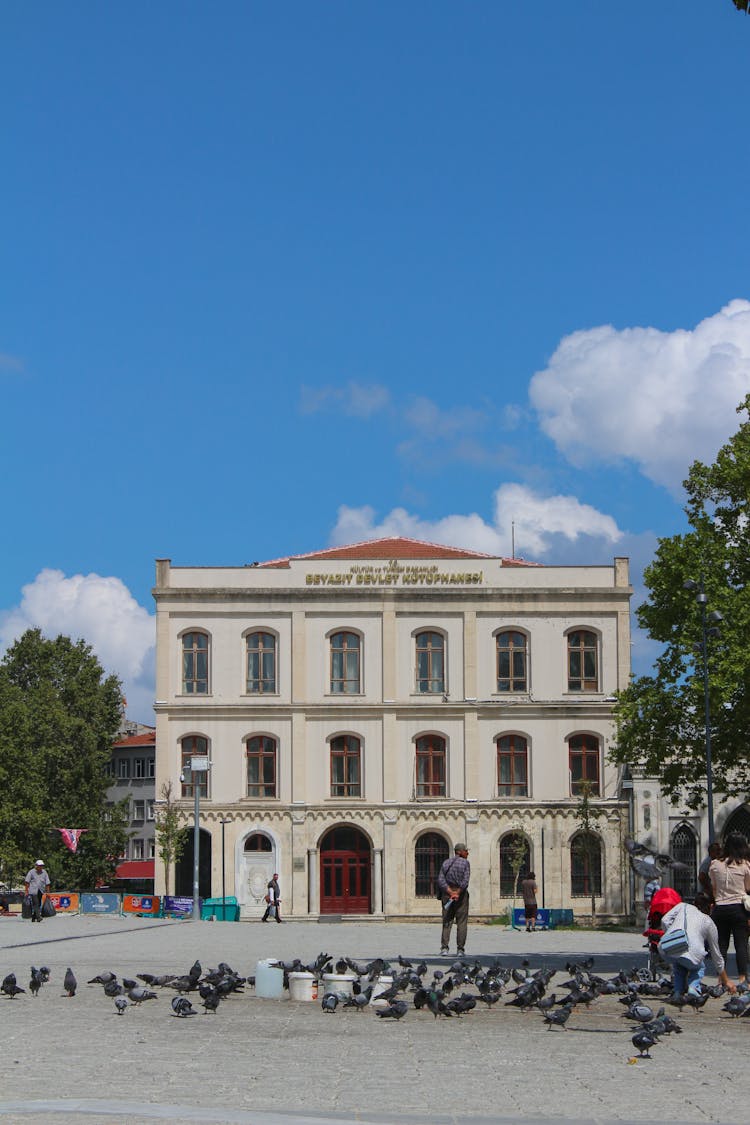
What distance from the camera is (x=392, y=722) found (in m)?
59.4

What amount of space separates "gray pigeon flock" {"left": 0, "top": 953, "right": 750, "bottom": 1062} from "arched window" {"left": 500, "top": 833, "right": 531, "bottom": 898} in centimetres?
4045

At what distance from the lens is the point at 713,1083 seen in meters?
11.1

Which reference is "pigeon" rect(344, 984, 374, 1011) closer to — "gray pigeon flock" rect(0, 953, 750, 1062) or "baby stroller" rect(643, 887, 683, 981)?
"gray pigeon flock" rect(0, 953, 750, 1062)

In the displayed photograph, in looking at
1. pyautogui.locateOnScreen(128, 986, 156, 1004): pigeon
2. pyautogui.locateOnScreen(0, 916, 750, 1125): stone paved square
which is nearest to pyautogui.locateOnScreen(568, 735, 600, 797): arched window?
pyautogui.locateOnScreen(0, 916, 750, 1125): stone paved square

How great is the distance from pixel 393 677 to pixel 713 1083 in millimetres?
48783

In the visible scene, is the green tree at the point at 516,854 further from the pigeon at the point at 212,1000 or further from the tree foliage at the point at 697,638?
the pigeon at the point at 212,1000

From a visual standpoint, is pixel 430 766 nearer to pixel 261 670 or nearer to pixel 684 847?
pixel 261 670

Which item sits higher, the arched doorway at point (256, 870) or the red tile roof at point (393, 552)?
the red tile roof at point (393, 552)

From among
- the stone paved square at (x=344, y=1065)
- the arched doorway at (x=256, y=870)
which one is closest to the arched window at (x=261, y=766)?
the arched doorway at (x=256, y=870)

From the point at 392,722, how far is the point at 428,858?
5157mm

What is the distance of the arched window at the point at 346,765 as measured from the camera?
59.3m

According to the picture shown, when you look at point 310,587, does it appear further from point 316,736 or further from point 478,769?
point 478,769

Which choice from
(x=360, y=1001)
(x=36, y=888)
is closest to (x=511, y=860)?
(x=36, y=888)

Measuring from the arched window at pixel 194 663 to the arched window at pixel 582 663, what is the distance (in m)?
13.7
